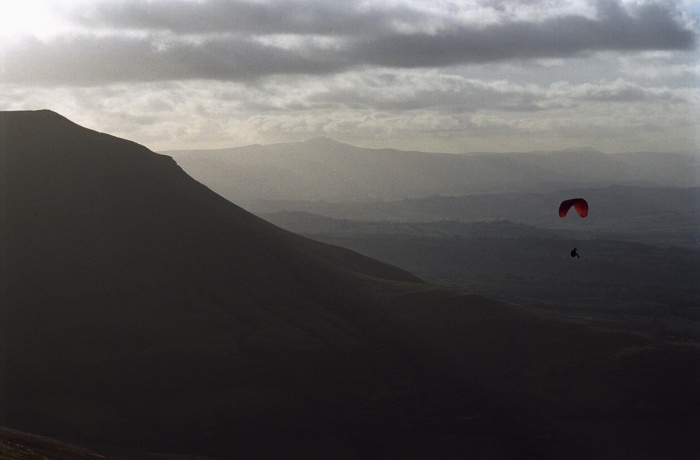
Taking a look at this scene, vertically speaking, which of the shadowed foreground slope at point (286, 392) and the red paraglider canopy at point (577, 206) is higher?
the red paraglider canopy at point (577, 206)

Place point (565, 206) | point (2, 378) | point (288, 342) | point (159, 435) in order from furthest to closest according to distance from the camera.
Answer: point (288, 342) → point (2, 378) → point (159, 435) → point (565, 206)

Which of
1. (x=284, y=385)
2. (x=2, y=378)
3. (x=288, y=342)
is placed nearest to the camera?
(x=2, y=378)

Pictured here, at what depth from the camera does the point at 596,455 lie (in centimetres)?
15662

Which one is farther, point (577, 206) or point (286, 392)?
point (286, 392)

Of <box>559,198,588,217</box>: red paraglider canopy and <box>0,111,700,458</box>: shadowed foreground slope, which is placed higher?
<box>559,198,588,217</box>: red paraglider canopy

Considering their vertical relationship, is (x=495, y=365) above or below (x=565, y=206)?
below

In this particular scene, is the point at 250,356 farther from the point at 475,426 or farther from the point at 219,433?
the point at 475,426

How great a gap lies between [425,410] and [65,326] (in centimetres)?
8494

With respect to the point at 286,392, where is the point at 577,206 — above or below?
above

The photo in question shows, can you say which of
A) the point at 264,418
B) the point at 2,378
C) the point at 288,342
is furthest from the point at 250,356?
the point at 2,378

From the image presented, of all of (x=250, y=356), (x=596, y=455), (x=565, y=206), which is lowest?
(x=596, y=455)

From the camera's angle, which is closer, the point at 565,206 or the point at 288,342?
the point at 565,206

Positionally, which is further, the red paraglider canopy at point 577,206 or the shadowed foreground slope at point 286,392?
the shadowed foreground slope at point 286,392

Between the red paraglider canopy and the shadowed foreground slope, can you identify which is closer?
the red paraglider canopy
